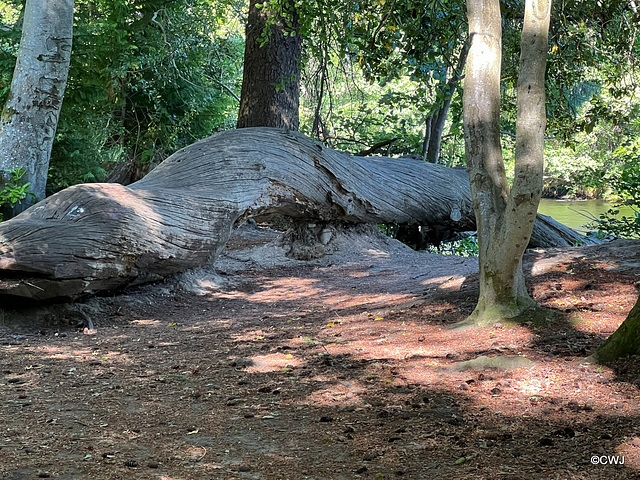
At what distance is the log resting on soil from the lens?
6008 millimetres

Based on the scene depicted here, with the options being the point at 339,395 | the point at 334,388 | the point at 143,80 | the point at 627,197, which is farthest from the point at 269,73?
the point at 339,395

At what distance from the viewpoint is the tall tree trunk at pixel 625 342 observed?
3.42 m

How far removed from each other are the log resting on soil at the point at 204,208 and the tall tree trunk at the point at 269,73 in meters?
1.33

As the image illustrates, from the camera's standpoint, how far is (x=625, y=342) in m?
3.46

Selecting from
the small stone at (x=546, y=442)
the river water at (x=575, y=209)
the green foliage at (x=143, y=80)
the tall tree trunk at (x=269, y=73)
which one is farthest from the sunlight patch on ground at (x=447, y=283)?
the river water at (x=575, y=209)

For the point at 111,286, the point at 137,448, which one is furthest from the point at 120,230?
the point at 137,448

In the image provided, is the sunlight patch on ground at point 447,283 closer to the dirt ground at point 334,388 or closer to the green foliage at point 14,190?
the dirt ground at point 334,388

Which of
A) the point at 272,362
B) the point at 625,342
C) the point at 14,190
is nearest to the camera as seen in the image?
the point at 625,342

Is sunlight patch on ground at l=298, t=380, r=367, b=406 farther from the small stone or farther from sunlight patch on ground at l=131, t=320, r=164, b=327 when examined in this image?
sunlight patch on ground at l=131, t=320, r=164, b=327

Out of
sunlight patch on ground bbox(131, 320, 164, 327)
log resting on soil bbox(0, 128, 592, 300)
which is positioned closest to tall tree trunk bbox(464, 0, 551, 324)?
sunlight patch on ground bbox(131, 320, 164, 327)

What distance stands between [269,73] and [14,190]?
4018mm

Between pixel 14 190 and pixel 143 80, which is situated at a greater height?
pixel 143 80

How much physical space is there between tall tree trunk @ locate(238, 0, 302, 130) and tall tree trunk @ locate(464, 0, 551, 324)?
5100 mm

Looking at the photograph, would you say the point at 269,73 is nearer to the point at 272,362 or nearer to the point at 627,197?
the point at 627,197
